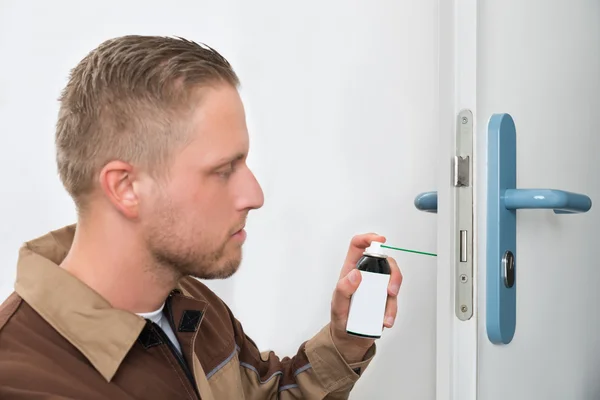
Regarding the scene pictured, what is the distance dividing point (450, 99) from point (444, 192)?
4.6 inches

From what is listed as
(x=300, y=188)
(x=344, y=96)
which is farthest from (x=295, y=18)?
(x=300, y=188)

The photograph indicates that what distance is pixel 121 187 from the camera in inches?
38.8

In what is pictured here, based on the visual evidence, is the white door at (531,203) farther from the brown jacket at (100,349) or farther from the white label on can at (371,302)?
the brown jacket at (100,349)

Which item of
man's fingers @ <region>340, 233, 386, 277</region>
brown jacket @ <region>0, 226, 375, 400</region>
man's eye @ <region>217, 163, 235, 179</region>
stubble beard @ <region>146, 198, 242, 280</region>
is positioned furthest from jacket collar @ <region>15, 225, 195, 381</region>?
man's fingers @ <region>340, 233, 386, 277</region>

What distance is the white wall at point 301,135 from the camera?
1338mm

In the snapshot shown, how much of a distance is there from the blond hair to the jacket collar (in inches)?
4.8

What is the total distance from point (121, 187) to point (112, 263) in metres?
0.11

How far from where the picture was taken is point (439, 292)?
0.89 m

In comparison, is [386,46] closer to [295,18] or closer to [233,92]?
[295,18]

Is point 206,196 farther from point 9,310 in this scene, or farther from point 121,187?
point 9,310

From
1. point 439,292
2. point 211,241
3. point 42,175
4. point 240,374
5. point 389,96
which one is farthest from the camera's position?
point 42,175

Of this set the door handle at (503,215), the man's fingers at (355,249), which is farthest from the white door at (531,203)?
the man's fingers at (355,249)

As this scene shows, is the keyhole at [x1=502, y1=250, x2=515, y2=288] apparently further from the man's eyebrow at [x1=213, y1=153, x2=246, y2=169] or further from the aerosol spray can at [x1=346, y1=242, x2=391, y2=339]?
the man's eyebrow at [x1=213, y1=153, x2=246, y2=169]

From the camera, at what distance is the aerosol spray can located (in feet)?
3.34
